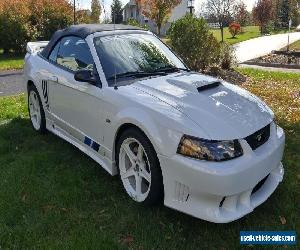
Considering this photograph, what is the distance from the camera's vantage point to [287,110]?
295 inches

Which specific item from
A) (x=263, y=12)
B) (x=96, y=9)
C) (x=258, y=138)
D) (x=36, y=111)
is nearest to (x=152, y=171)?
(x=258, y=138)

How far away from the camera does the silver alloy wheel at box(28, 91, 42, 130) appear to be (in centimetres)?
621

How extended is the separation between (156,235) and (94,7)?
37974mm

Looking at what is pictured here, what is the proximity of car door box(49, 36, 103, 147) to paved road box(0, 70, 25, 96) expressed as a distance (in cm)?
386

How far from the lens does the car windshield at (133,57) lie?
4.53 metres

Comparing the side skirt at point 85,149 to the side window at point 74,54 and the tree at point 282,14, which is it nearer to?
the side window at point 74,54

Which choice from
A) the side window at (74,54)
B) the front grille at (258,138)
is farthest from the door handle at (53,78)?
the front grille at (258,138)

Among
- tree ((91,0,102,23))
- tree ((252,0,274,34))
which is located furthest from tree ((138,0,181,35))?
tree ((252,0,274,34))

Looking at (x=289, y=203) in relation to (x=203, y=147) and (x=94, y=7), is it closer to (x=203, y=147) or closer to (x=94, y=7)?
(x=203, y=147)

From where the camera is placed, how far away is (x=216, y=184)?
10.8ft

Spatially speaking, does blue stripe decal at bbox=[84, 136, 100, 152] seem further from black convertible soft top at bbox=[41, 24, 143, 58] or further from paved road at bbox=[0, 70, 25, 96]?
paved road at bbox=[0, 70, 25, 96]

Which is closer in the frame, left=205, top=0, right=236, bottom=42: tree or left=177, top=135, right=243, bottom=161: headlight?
left=177, top=135, right=243, bottom=161: headlight

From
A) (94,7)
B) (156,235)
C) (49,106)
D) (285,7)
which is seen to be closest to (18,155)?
(49,106)

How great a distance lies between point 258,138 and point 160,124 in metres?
0.93
